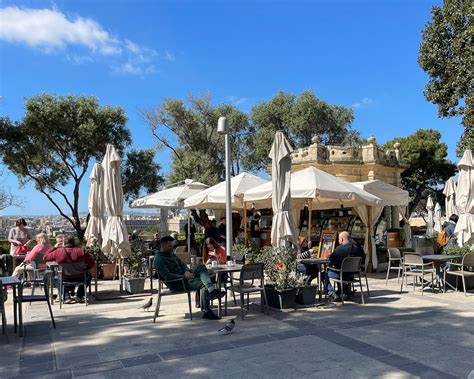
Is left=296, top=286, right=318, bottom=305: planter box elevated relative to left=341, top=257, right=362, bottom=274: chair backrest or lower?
lower

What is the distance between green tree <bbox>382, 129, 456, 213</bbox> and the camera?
36.8m

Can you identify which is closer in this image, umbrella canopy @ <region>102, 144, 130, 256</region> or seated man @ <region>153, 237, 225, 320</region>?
seated man @ <region>153, 237, 225, 320</region>

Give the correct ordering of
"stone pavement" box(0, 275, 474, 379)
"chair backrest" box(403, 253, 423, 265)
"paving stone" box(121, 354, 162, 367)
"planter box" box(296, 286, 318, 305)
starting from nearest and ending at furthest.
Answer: "stone pavement" box(0, 275, 474, 379), "paving stone" box(121, 354, 162, 367), "planter box" box(296, 286, 318, 305), "chair backrest" box(403, 253, 423, 265)

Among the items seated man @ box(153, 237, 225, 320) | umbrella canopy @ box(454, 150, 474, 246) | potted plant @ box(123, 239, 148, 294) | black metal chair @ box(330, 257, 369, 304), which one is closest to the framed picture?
umbrella canopy @ box(454, 150, 474, 246)

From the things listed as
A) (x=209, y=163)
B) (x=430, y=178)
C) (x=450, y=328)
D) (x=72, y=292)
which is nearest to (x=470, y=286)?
(x=450, y=328)

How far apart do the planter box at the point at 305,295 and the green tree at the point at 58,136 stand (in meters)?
16.0

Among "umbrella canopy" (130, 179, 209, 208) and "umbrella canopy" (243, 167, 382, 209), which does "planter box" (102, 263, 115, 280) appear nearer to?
"umbrella canopy" (130, 179, 209, 208)

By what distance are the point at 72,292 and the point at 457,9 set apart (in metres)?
14.9

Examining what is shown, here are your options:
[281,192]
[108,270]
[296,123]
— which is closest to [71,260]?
[108,270]

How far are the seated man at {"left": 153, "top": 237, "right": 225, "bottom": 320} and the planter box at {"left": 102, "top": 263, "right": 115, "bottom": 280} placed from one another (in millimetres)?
5132

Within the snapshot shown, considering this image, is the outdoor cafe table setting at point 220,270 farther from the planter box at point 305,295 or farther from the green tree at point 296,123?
the green tree at point 296,123

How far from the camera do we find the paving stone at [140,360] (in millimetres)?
4348

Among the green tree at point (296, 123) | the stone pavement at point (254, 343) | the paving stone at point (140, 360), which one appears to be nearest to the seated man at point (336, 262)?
the stone pavement at point (254, 343)

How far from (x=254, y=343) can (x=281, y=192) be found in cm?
332
